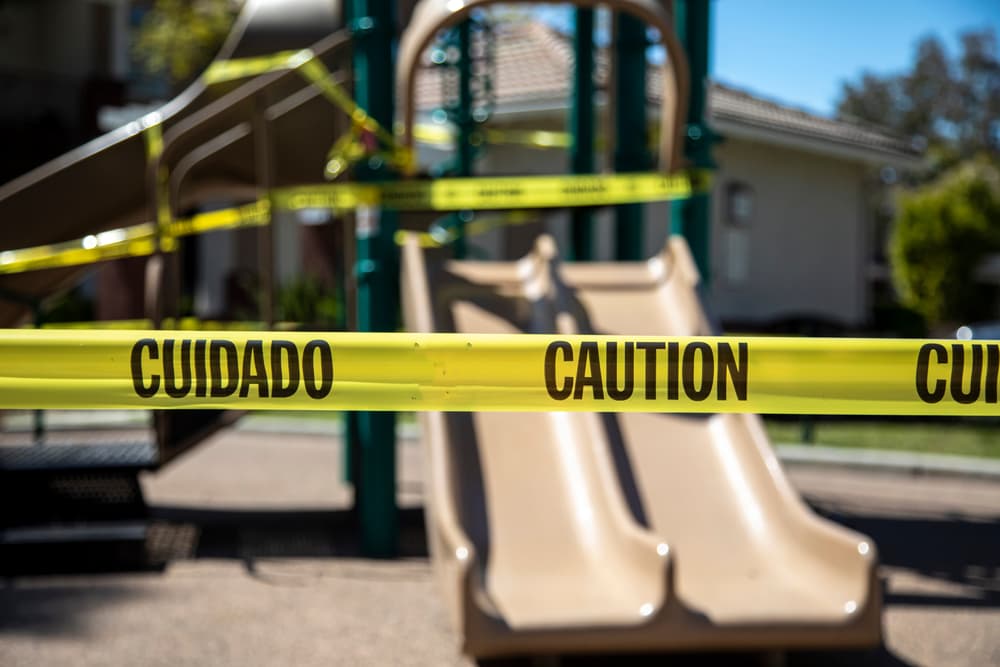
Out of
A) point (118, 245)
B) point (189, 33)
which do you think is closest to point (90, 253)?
point (118, 245)

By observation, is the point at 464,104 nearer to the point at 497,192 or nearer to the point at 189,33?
the point at 497,192

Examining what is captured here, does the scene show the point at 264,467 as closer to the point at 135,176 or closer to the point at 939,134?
the point at 135,176

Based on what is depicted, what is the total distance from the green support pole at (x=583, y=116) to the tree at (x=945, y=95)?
59886mm

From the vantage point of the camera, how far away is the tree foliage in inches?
1042

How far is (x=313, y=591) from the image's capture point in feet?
20.0

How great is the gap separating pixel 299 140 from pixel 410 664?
4480 millimetres

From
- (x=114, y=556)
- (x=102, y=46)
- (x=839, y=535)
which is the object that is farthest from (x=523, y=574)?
(x=102, y=46)

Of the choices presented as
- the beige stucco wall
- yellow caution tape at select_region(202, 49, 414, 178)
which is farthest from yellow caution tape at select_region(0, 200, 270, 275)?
the beige stucco wall

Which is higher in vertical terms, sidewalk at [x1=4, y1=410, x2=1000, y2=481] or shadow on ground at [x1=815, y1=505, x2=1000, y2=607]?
shadow on ground at [x1=815, y1=505, x2=1000, y2=607]

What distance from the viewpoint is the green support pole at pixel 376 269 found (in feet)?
22.7

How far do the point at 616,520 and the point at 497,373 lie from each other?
241cm

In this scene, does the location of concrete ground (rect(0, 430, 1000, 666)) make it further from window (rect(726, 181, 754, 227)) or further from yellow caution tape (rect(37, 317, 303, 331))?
window (rect(726, 181, 754, 227))

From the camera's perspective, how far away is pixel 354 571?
657 cm

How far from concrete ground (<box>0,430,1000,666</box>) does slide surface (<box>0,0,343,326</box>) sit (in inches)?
75.8
